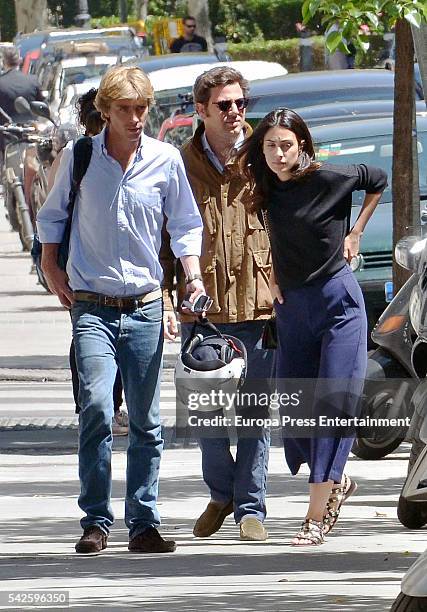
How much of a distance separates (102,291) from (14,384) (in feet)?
21.8

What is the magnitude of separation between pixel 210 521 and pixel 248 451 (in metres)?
0.34

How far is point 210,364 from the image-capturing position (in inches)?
325

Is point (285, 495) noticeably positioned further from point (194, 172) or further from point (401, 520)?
point (194, 172)

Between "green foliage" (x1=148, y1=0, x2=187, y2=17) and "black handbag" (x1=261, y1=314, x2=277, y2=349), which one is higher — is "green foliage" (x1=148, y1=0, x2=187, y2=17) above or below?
below

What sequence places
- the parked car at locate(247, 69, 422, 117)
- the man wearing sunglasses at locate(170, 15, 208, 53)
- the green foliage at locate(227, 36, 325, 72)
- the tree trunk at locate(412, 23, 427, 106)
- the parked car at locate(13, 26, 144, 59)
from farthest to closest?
the green foliage at locate(227, 36, 325, 72) < the parked car at locate(13, 26, 144, 59) < the man wearing sunglasses at locate(170, 15, 208, 53) < the parked car at locate(247, 69, 422, 117) < the tree trunk at locate(412, 23, 427, 106)

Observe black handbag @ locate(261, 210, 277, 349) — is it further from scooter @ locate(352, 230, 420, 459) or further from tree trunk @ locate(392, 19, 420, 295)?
tree trunk @ locate(392, 19, 420, 295)

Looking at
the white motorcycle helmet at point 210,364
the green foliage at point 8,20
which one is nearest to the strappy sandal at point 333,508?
the white motorcycle helmet at point 210,364

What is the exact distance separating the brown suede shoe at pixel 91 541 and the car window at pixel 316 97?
899 centimetres

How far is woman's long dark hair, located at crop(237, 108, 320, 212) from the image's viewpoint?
8.50 metres

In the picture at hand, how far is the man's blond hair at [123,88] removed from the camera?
8102 millimetres

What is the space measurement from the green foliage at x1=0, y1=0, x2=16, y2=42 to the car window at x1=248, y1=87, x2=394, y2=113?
66853 mm

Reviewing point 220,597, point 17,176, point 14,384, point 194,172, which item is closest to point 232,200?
point 194,172

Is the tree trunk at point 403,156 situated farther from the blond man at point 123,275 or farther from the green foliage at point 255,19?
the green foliage at point 255,19

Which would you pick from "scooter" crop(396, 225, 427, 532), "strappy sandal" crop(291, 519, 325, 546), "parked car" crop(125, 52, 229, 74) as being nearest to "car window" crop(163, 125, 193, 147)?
"parked car" crop(125, 52, 229, 74)
